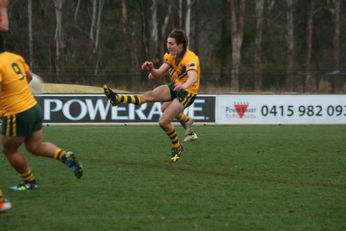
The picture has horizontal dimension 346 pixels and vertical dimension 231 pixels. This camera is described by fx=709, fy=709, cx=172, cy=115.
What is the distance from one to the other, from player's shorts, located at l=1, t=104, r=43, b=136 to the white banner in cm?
1463

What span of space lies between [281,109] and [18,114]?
15606 mm

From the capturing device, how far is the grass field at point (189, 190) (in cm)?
677

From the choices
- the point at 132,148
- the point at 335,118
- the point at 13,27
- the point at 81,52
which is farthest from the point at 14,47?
the point at 132,148

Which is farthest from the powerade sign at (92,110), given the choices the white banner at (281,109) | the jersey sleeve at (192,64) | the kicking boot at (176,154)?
the jersey sleeve at (192,64)

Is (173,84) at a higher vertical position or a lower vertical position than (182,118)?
higher

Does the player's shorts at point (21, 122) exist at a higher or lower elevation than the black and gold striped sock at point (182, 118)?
higher

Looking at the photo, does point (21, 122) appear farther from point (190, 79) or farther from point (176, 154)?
point (176, 154)

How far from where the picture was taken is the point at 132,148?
44.8 feet

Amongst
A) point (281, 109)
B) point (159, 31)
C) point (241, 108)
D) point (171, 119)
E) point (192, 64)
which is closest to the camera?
point (192, 64)

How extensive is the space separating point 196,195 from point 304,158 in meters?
4.34

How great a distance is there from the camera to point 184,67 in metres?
11.4

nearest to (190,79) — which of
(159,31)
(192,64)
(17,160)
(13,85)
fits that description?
(192,64)

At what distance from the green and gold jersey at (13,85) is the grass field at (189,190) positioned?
1.03 m

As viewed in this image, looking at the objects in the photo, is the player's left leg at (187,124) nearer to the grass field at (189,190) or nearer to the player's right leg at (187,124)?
the player's right leg at (187,124)
